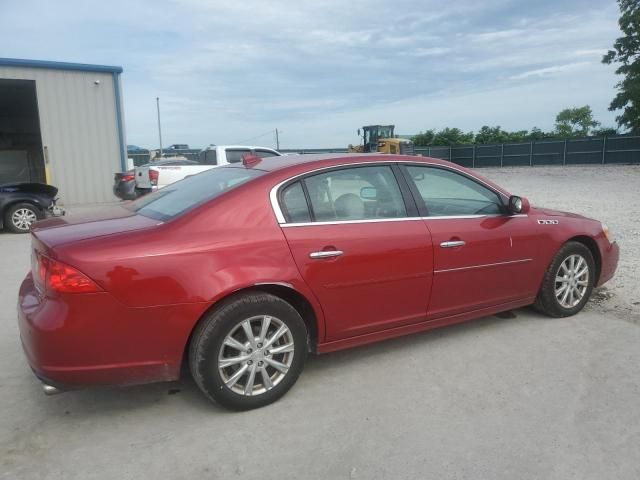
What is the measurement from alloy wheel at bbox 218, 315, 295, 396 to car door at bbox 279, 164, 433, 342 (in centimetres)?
34

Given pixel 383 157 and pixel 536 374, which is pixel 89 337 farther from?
pixel 536 374

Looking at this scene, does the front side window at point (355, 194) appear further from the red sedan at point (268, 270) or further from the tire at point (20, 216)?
the tire at point (20, 216)

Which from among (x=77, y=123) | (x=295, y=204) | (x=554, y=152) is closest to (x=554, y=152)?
(x=554, y=152)

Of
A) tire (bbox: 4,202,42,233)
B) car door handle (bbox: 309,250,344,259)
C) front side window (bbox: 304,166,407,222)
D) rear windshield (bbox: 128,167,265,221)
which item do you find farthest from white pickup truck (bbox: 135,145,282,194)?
car door handle (bbox: 309,250,344,259)

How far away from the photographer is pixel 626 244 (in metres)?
7.22

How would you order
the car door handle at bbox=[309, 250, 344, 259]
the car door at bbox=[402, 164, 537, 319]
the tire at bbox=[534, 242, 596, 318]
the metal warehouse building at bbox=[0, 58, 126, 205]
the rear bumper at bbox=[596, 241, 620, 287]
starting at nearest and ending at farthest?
the car door handle at bbox=[309, 250, 344, 259] → the car door at bbox=[402, 164, 537, 319] → the tire at bbox=[534, 242, 596, 318] → the rear bumper at bbox=[596, 241, 620, 287] → the metal warehouse building at bbox=[0, 58, 126, 205]

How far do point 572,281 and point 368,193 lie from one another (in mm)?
2244

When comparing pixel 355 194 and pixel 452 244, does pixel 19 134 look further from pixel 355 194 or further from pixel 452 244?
pixel 452 244

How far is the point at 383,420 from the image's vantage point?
2932 millimetres

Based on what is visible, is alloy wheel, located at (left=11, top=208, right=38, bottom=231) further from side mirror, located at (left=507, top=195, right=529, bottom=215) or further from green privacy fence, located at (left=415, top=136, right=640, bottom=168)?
green privacy fence, located at (left=415, top=136, right=640, bottom=168)

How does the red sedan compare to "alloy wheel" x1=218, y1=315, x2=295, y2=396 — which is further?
"alloy wheel" x1=218, y1=315, x2=295, y2=396

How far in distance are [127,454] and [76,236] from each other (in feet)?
4.04

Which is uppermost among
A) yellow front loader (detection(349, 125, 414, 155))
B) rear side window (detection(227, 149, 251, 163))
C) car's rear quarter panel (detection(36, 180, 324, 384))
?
yellow front loader (detection(349, 125, 414, 155))

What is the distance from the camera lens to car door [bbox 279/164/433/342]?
3.21m
